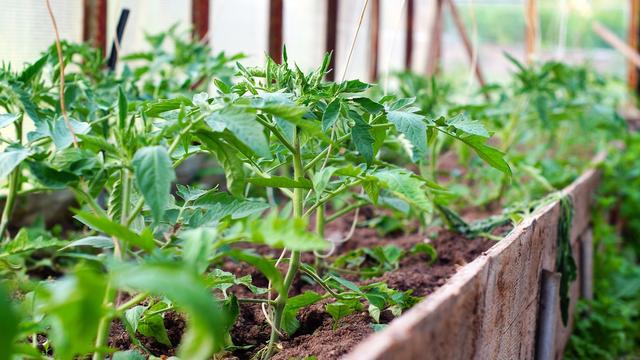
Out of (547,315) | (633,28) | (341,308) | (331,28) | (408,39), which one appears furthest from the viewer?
(633,28)

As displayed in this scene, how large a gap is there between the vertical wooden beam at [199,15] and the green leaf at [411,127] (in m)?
2.30

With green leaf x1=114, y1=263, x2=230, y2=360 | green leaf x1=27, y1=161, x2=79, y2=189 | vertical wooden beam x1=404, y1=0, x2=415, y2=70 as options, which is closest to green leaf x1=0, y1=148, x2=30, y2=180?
green leaf x1=27, y1=161, x2=79, y2=189

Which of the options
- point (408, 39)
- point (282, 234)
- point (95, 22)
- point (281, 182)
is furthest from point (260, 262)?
point (408, 39)

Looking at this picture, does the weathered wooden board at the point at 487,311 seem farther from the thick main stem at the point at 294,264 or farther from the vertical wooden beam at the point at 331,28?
the vertical wooden beam at the point at 331,28

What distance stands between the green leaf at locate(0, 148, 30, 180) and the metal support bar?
1.46 meters

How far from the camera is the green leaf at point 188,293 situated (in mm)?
824

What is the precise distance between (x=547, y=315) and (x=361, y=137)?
104 cm

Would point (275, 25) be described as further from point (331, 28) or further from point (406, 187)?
point (406, 187)

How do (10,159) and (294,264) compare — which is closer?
(10,159)

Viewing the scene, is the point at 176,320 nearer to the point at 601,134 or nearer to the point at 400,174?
the point at 400,174

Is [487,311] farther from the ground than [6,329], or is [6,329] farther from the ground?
[6,329]

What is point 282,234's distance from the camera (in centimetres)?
108

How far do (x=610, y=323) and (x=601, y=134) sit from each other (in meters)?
1.70

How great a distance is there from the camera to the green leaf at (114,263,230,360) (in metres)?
0.82
